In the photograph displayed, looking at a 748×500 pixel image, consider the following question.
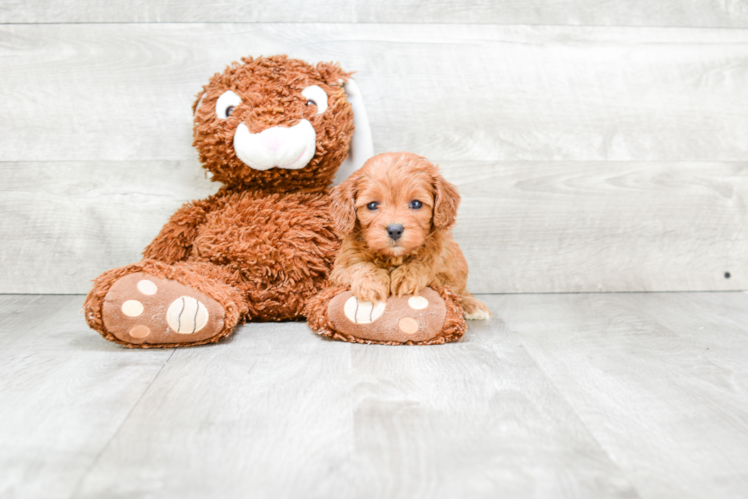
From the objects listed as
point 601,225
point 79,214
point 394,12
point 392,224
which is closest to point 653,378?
point 392,224

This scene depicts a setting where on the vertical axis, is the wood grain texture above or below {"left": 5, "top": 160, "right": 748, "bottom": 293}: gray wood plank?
above

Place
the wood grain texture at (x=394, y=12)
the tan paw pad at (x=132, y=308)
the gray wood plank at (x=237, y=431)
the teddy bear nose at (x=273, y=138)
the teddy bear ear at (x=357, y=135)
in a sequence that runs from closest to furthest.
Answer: the gray wood plank at (x=237, y=431) → the tan paw pad at (x=132, y=308) → the teddy bear nose at (x=273, y=138) → the teddy bear ear at (x=357, y=135) → the wood grain texture at (x=394, y=12)

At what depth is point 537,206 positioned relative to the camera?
4.37 ft

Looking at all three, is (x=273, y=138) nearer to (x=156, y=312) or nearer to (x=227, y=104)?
(x=227, y=104)

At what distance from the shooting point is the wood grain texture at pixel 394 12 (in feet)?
4.05

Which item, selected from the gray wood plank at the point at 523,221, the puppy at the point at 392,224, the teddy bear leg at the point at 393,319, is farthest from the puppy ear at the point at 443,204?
the gray wood plank at the point at 523,221

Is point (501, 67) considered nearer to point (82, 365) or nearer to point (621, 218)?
point (621, 218)

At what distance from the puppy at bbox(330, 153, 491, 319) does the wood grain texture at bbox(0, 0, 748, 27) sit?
1.54ft

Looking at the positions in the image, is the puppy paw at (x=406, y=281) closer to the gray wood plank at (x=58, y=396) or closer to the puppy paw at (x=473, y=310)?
the puppy paw at (x=473, y=310)

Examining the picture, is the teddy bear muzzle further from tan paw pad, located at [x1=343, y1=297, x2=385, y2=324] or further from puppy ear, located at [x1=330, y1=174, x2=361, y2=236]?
tan paw pad, located at [x1=343, y1=297, x2=385, y2=324]

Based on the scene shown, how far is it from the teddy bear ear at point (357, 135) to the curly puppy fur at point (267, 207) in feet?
0.10

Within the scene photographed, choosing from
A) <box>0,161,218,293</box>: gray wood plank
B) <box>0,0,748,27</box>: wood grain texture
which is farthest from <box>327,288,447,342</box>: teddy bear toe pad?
<box>0,0,748,27</box>: wood grain texture

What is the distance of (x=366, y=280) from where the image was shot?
97 centimetres

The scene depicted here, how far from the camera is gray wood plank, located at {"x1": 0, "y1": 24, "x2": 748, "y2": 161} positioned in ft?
4.08
